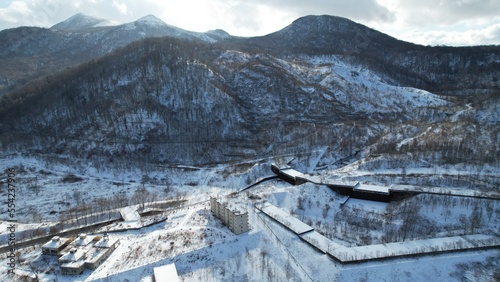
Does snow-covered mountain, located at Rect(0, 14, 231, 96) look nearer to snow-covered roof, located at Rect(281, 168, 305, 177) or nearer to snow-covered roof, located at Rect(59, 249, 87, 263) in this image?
snow-covered roof, located at Rect(281, 168, 305, 177)

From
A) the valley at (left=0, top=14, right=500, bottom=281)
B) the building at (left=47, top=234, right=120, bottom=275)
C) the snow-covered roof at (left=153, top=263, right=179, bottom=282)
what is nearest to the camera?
the snow-covered roof at (left=153, top=263, right=179, bottom=282)

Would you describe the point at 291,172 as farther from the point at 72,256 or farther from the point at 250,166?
the point at 72,256

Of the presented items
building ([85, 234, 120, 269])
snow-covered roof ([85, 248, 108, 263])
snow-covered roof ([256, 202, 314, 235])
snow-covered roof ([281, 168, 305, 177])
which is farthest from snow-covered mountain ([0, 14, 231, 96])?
snow-covered roof ([256, 202, 314, 235])

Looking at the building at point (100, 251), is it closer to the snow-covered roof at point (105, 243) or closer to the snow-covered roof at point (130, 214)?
the snow-covered roof at point (105, 243)

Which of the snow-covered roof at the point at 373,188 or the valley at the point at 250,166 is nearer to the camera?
the valley at the point at 250,166

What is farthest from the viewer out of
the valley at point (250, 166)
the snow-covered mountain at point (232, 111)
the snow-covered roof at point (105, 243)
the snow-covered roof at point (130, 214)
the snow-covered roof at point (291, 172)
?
the snow-covered mountain at point (232, 111)

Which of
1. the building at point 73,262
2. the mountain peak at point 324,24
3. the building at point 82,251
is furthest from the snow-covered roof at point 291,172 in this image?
the mountain peak at point 324,24

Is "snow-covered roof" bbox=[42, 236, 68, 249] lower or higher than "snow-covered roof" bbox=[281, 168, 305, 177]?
lower
